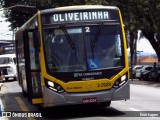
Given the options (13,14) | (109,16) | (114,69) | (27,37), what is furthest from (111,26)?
(13,14)

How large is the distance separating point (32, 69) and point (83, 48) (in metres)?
2.05

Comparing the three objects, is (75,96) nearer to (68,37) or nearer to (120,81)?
(120,81)

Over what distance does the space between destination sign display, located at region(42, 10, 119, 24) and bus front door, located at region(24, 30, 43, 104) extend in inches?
23.9

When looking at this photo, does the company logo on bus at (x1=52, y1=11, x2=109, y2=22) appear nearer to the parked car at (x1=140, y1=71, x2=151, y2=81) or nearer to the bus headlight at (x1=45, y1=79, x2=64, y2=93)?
the bus headlight at (x1=45, y1=79, x2=64, y2=93)

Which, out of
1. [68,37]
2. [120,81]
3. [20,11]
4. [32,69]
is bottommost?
[120,81]

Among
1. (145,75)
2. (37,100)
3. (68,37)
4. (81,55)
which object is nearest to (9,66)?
(145,75)

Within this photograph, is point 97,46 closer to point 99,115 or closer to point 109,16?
point 109,16

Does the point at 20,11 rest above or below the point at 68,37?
above

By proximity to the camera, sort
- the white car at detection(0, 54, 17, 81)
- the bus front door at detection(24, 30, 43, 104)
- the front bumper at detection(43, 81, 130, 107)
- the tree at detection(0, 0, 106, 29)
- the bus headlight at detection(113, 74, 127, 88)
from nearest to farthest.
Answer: the front bumper at detection(43, 81, 130, 107) → the bus headlight at detection(113, 74, 127, 88) → the bus front door at detection(24, 30, 43, 104) → the white car at detection(0, 54, 17, 81) → the tree at detection(0, 0, 106, 29)

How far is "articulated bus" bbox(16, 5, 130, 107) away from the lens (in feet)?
40.8

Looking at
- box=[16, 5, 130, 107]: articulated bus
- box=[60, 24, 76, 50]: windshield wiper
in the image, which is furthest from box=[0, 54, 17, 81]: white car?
box=[60, 24, 76, 50]: windshield wiper

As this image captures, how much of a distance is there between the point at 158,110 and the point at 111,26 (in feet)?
10.5

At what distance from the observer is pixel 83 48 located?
41.5ft

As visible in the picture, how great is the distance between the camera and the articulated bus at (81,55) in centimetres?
1244
